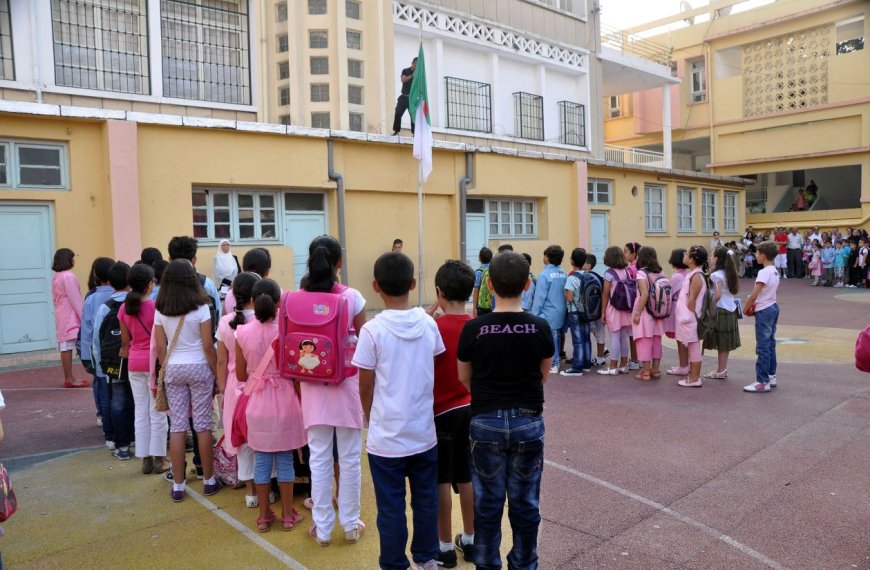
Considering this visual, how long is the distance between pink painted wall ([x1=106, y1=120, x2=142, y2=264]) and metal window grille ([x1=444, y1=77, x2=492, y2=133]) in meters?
8.56

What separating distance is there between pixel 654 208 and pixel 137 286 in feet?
67.7

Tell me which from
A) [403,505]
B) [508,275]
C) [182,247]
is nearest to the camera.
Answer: [508,275]

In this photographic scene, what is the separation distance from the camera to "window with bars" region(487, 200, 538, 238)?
57.2 feet

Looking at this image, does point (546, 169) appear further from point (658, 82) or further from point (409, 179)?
point (658, 82)

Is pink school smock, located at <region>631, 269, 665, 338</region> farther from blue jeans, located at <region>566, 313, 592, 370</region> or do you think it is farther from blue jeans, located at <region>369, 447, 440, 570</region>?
blue jeans, located at <region>369, 447, 440, 570</region>

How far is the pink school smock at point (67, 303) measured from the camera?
8000mm

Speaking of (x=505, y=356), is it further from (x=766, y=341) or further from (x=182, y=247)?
(x=766, y=341)

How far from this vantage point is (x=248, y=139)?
12.3 m

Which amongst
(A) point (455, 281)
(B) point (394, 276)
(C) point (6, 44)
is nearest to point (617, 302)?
(A) point (455, 281)

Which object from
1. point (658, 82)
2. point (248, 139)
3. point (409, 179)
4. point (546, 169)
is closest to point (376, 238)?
point (409, 179)

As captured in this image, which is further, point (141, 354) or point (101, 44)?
point (101, 44)

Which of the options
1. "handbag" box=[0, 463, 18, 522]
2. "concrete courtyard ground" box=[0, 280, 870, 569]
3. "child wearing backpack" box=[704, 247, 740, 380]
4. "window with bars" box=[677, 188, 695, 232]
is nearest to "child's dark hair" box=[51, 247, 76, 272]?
"concrete courtyard ground" box=[0, 280, 870, 569]

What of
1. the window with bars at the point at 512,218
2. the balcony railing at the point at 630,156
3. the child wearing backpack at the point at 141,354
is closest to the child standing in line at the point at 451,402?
the child wearing backpack at the point at 141,354

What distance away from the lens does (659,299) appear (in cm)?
825
